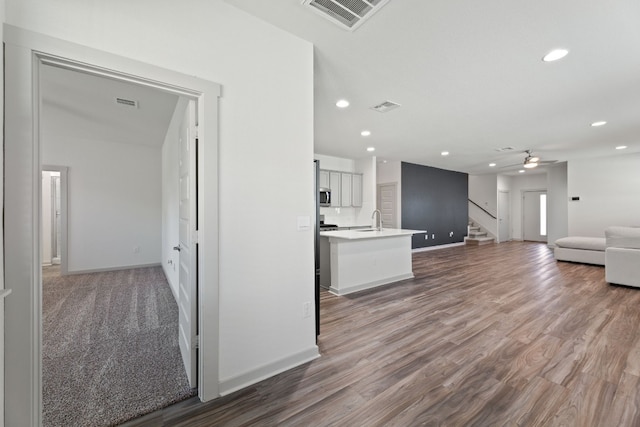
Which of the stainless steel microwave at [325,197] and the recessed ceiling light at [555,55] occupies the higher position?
the recessed ceiling light at [555,55]

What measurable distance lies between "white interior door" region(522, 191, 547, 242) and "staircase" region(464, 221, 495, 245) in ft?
5.62

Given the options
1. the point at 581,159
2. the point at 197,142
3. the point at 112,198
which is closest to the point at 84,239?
the point at 112,198

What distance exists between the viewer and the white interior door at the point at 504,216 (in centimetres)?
1036

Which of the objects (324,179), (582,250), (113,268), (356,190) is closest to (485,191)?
(582,250)

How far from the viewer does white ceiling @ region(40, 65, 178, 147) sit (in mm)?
2900

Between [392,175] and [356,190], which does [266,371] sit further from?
[392,175]

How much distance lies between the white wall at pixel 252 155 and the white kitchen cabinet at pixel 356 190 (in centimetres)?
529

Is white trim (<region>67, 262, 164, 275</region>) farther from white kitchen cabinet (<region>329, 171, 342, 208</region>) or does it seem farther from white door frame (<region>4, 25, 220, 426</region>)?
white door frame (<region>4, 25, 220, 426</region>)

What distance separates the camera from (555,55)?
244 centimetres

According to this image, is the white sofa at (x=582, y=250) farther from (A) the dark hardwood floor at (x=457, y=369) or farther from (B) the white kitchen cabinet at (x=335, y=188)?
(B) the white kitchen cabinet at (x=335, y=188)

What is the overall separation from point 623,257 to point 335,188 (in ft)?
17.8

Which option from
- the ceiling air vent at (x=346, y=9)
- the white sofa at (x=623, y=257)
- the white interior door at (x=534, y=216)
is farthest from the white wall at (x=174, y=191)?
the white interior door at (x=534, y=216)

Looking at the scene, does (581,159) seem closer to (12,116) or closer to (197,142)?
(197,142)

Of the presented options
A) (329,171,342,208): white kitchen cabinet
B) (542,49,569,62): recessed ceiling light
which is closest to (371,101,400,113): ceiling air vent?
(542,49,569,62): recessed ceiling light
